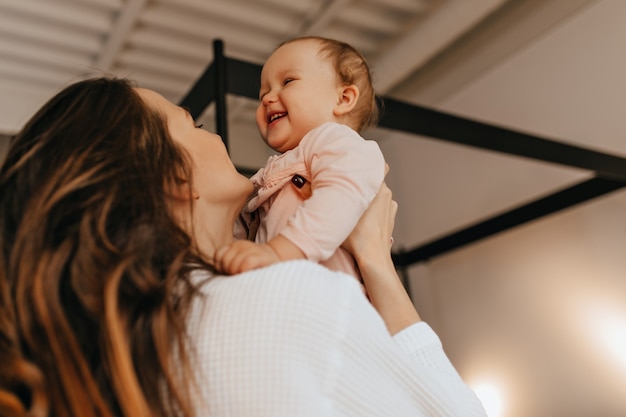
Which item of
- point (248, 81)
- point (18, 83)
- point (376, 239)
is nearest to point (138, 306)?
point (376, 239)

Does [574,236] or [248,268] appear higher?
[574,236]

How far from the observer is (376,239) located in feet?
4.09

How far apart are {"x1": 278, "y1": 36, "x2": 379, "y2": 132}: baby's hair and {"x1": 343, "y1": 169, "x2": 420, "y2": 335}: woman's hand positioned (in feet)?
1.03

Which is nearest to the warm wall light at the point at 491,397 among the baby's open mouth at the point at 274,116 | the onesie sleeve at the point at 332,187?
the baby's open mouth at the point at 274,116

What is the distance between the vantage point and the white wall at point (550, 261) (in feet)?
11.0

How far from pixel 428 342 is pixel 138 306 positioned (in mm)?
468

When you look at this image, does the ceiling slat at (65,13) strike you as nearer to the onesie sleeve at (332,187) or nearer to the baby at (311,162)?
the baby at (311,162)

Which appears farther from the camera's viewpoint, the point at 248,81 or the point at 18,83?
the point at 18,83

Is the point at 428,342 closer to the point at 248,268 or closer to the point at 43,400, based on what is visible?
the point at 248,268

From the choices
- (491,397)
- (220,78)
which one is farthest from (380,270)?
(491,397)

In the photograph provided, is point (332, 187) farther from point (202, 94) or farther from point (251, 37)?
point (251, 37)

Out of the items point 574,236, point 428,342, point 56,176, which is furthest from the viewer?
point 574,236

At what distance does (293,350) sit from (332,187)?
1.33 ft

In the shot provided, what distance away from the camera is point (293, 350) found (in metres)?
0.74
